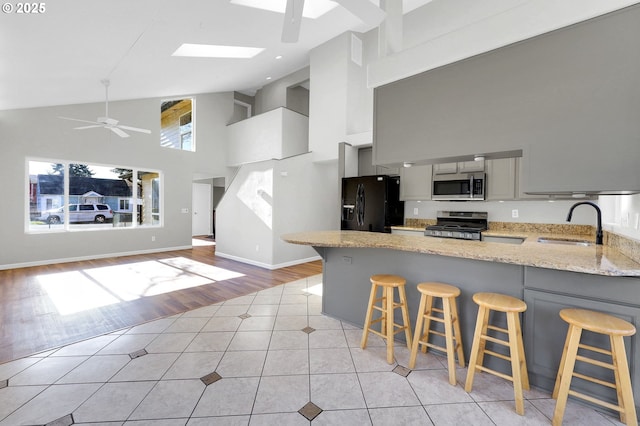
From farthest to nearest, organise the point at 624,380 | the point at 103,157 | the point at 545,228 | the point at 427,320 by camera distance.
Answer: the point at 103,157, the point at 545,228, the point at 427,320, the point at 624,380

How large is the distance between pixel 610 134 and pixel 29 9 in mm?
4196

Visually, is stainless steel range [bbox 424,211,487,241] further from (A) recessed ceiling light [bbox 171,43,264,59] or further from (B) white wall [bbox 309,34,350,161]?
(A) recessed ceiling light [bbox 171,43,264,59]

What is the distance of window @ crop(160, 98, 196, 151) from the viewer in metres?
7.19

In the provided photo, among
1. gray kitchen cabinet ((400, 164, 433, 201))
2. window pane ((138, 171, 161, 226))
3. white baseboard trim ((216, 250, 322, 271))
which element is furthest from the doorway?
gray kitchen cabinet ((400, 164, 433, 201))

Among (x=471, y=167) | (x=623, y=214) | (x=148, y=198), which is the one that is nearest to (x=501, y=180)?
(x=471, y=167)

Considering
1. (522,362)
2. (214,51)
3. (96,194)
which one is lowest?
(522,362)

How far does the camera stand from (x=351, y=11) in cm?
192

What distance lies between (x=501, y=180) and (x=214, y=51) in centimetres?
497

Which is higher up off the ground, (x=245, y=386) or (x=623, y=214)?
(x=623, y=214)

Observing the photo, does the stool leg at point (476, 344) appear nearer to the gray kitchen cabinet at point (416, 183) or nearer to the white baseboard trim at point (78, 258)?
the gray kitchen cabinet at point (416, 183)

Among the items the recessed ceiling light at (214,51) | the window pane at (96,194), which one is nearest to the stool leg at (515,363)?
the recessed ceiling light at (214,51)

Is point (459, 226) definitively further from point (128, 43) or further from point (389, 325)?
point (128, 43)

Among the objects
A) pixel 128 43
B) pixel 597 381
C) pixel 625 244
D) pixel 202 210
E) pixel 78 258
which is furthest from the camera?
pixel 202 210

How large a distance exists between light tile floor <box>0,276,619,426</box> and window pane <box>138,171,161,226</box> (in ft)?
16.6
